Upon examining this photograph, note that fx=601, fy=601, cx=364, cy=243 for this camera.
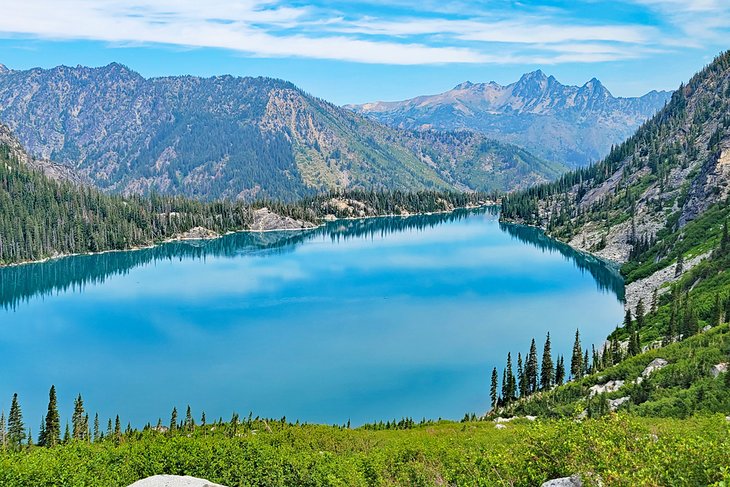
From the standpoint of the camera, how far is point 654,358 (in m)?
73.9

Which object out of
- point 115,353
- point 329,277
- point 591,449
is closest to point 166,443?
point 591,449

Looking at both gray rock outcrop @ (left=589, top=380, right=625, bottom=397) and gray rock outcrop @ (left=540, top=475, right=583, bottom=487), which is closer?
gray rock outcrop @ (left=540, top=475, right=583, bottom=487)

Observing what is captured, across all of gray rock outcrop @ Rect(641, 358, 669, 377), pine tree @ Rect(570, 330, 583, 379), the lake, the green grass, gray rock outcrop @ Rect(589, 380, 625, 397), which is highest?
the green grass

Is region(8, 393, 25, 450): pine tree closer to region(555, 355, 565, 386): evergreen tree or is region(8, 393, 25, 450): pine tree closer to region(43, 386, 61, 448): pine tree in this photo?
region(43, 386, 61, 448): pine tree

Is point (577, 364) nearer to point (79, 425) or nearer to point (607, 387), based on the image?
point (607, 387)

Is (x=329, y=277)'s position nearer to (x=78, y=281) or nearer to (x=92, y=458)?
(x=78, y=281)

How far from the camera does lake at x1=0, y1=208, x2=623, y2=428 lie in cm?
8856

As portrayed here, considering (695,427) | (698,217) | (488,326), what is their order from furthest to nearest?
(698,217) < (488,326) < (695,427)

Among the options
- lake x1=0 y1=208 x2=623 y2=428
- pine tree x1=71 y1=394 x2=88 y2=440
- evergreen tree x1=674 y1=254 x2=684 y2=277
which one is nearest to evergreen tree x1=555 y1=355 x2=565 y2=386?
lake x1=0 y1=208 x2=623 y2=428

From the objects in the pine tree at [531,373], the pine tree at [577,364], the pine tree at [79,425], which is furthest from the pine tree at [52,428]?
the pine tree at [577,364]

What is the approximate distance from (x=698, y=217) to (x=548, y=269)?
144 feet

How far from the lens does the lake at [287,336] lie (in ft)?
291

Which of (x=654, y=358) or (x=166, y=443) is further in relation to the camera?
(x=654, y=358)

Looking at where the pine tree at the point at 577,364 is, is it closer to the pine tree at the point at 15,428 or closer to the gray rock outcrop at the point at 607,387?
the gray rock outcrop at the point at 607,387
